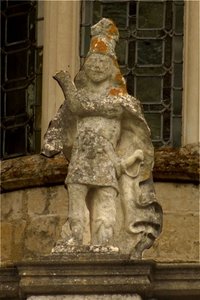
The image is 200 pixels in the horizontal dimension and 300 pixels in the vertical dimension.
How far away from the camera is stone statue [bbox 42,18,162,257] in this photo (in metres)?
26.2

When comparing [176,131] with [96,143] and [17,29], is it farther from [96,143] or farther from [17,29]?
[96,143]

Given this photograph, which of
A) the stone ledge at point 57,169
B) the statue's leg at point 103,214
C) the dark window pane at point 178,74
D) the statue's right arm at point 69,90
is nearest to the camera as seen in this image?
the statue's leg at point 103,214

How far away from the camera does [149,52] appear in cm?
3111

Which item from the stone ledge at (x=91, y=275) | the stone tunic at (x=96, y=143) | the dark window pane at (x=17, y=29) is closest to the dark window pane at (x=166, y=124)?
the dark window pane at (x=17, y=29)

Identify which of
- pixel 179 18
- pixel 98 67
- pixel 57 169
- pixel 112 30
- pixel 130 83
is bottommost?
pixel 57 169

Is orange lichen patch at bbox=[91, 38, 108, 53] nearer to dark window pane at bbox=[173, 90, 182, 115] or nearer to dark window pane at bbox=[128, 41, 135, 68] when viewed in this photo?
dark window pane at bbox=[173, 90, 182, 115]

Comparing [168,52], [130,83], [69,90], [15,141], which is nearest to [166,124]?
[130,83]

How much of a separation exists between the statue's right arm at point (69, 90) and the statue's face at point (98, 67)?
14 centimetres

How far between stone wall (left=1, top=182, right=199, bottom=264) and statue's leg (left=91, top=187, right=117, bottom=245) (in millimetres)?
3864

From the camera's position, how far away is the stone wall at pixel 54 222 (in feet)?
99.7

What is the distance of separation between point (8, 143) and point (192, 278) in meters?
5.70

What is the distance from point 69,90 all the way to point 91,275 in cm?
153

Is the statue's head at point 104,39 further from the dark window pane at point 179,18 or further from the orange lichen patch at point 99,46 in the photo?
the dark window pane at point 179,18

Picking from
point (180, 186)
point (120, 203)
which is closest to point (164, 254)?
point (180, 186)
